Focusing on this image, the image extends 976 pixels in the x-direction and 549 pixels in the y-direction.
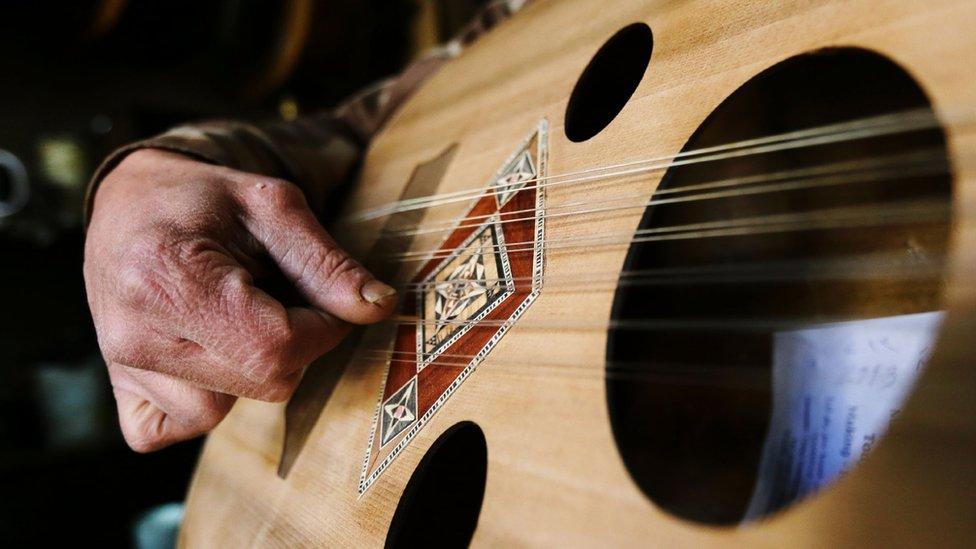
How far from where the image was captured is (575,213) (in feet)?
1.48

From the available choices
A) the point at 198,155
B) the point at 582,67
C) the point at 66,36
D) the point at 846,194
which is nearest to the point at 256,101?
the point at 66,36

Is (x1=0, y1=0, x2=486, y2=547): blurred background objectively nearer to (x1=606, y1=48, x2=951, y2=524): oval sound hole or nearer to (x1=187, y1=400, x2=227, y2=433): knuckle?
(x1=187, y1=400, x2=227, y2=433): knuckle

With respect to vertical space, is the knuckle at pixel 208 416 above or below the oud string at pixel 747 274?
below

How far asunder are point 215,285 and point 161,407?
24cm

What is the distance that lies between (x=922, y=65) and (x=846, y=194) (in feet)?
1.10

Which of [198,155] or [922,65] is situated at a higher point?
[922,65]

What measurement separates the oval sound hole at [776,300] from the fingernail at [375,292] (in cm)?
21

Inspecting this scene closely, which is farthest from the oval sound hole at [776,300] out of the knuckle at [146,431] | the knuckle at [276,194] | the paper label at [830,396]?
the knuckle at [146,431]

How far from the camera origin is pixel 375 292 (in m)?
0.52

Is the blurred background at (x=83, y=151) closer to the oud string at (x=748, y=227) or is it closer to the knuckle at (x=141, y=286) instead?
the knuckle at (x=141, y=286)

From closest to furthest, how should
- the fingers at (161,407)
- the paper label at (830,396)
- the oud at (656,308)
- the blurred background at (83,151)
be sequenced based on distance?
the oud at (656,308), the paper label at (830,396), the fingers at (161,407), the blurred background at (83,151)

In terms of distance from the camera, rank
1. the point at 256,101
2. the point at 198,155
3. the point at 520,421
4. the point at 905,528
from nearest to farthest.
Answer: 1. the point at 905,528
2. the point at 520,421
3. the point at 198,155
4. the point at 256,101

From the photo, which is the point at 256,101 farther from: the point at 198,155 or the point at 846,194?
the point at 846,194

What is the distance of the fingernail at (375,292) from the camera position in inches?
20.4
